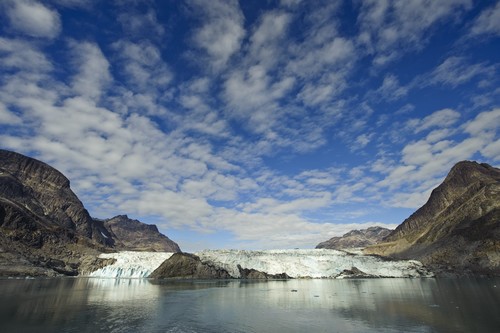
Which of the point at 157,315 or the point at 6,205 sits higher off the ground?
the point at 6,205

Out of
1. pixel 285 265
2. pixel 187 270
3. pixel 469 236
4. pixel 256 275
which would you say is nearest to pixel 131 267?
pixel 187 270

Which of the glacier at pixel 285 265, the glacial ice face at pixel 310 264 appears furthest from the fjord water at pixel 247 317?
the glacier at pixel 285 265

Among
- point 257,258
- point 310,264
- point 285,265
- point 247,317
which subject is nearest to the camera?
point 247,317

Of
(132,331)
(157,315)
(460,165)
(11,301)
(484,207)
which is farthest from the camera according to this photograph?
(460,165)

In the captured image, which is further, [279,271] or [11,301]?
[279,271]

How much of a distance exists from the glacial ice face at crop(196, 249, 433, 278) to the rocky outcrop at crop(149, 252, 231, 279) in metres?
2.30

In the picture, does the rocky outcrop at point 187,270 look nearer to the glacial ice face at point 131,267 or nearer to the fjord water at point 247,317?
the glacial ice face at point 131,267

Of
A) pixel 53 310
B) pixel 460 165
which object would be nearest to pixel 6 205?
pixel 53 310

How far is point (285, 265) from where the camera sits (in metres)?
122

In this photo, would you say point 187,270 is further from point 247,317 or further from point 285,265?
point 247,317

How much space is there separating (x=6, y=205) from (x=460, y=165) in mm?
231307

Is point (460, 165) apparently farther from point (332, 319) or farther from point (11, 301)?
point (11, 301)

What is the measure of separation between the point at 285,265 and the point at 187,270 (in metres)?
35.5

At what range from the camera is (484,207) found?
128 m
